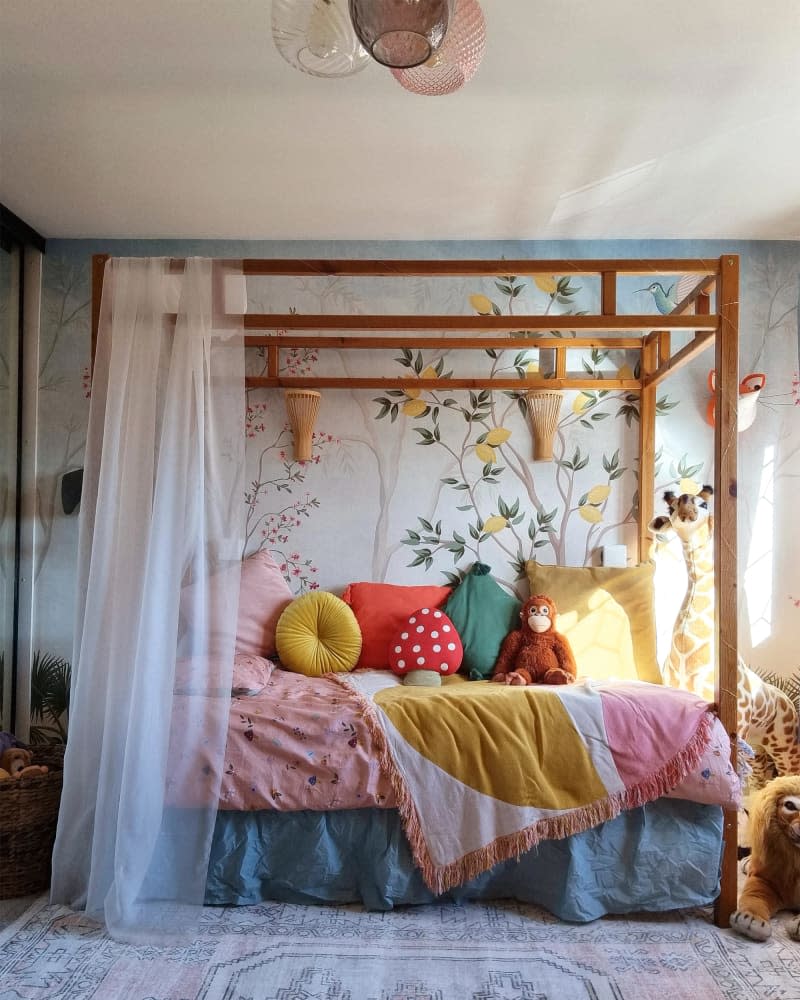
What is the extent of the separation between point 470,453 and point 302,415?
74 cm

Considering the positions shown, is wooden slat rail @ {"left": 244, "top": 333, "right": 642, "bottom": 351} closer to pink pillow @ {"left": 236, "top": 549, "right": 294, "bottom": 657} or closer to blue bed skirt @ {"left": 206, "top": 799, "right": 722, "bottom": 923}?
pink pillow @ {"left": 236, "top": 549, "right": 294, "bottom": 657}

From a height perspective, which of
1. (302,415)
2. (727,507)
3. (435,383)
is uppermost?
(435,383)

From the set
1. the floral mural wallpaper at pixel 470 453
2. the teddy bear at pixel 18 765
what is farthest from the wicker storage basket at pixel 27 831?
the floral mural wallpaper at pixel 470 453

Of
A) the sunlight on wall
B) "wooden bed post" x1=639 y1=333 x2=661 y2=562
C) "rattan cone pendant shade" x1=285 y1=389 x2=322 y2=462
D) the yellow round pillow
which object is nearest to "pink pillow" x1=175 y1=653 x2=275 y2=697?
the yellow round pillow

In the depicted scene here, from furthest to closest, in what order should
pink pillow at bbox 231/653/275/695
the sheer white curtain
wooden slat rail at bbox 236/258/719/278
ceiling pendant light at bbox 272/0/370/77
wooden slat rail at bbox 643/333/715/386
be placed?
wooden slat rail at bbox 643/333/715/386 → pink pillow at bbox 231/653/275/695 → wooden slat rail at bbox 236/258/719/278 → the sheer white curtain → ceiling pendant light at bbox 272/0/370/77

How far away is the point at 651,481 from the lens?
350cm

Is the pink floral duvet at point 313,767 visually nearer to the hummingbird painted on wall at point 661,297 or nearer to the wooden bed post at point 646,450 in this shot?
the wooden bed post at point 646,450

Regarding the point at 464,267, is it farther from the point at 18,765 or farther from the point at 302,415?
the point at 18,765

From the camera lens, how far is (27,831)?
255 cm

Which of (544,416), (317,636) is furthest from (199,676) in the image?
(544,416)

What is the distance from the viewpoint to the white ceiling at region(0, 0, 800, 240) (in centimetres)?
209

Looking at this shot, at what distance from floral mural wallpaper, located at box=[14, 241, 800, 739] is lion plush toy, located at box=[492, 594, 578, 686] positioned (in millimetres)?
321

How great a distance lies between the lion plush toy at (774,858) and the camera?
7.76 ft

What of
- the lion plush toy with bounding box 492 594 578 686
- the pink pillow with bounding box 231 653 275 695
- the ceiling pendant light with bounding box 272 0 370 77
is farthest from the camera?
the lion plush toy with bounding box 492 594 578 686
